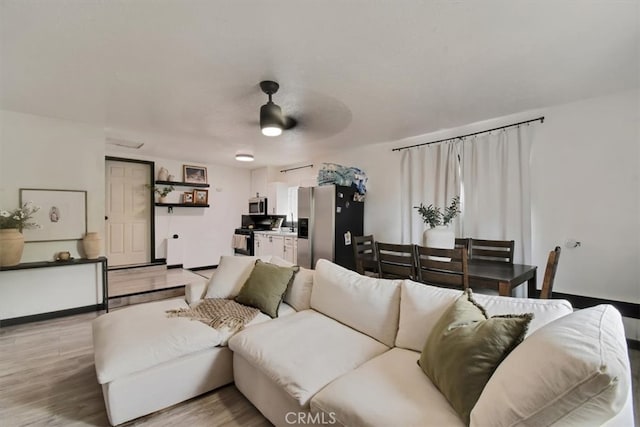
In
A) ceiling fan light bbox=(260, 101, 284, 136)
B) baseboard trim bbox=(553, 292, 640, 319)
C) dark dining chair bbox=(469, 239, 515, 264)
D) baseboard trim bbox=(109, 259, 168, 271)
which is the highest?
ceiling fan light bbox=(260, 101, 284, 136)

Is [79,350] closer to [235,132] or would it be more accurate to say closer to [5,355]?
[5,355]

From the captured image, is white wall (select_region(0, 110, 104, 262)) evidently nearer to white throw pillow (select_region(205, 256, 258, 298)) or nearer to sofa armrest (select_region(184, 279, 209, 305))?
sofa armrest (select_region(184, 279, 209, 305))

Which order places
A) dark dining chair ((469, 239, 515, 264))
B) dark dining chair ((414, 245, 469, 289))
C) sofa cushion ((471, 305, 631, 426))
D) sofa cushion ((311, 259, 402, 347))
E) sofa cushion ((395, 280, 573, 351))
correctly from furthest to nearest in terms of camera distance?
dark dining chair ((469, 239, 515, 264)) → dark dining chair ((414, 245, 469, 289)) → sofa cushion ((311, 259, 402, 347)) → sofa cushion ((395, 280, 573, 351)) → sofa cushion ((471, 305, 631, 426))

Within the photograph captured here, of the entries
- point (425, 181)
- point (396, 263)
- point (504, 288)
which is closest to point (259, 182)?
point (425, 181)

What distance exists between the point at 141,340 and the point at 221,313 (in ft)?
1.87

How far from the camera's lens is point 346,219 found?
4438mm

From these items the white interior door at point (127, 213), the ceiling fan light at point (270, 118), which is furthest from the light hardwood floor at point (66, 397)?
the white interior door at point (127, 213)

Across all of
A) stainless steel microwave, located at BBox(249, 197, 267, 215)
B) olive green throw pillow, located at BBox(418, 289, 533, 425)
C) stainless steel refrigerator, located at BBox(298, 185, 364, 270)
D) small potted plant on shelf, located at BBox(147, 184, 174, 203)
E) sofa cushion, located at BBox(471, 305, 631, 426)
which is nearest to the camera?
sofa cushion, located at BBox(471, 305, 631, 426)

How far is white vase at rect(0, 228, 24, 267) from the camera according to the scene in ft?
9.67

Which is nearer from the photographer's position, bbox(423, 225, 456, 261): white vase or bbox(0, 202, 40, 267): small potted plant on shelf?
bbox(423, 225, 456, 261): white vase

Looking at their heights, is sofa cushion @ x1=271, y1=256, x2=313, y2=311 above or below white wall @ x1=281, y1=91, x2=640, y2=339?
below

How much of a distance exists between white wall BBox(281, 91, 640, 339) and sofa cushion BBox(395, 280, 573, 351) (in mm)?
2014

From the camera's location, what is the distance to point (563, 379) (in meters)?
0.78

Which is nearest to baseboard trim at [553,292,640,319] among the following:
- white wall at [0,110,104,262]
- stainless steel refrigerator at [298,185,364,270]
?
stainless steel refrigerator at [298,185,364,270]
